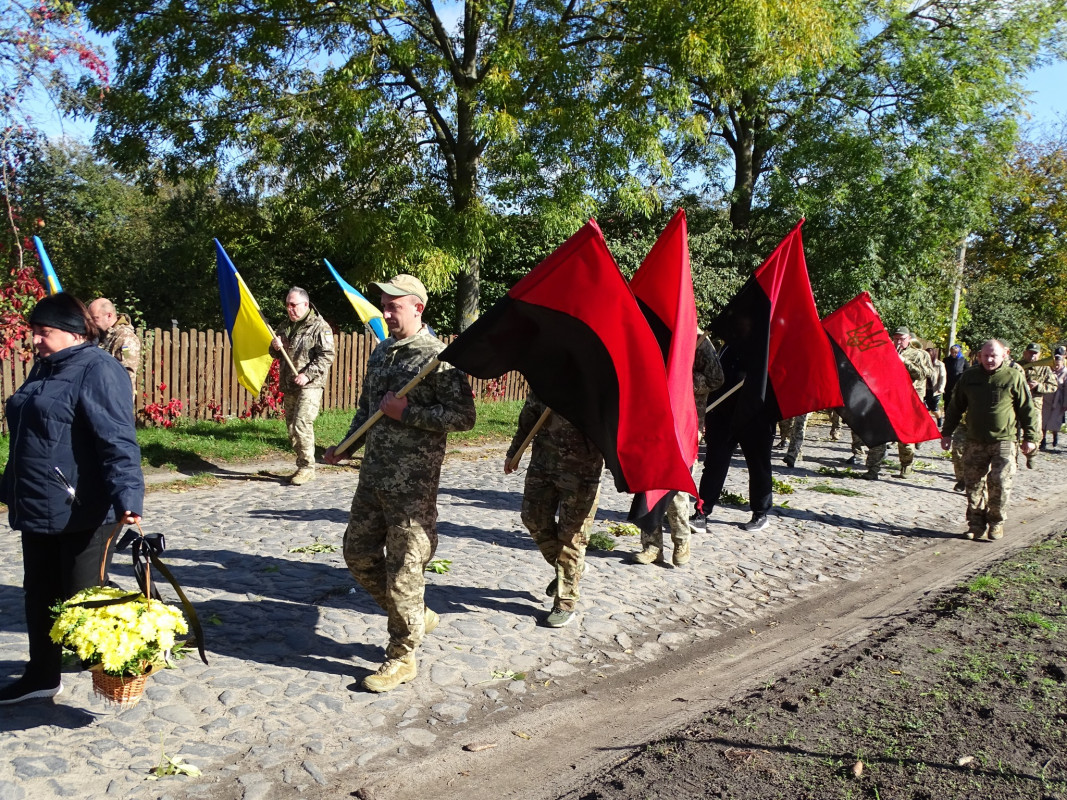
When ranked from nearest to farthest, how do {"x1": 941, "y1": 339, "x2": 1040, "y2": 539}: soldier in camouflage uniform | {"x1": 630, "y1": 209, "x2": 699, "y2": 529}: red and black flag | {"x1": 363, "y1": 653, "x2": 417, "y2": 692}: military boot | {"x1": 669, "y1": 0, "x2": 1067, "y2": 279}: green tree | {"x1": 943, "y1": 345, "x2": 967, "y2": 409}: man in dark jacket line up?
{"x1": 363, "y1": 653, "x2": 417, "y2": 692}: military boot < {"x1": 630, "y1": 209, "x2": 699, "y2": 529}: red and black flag < {"x1": 941, "y1": 339, "x2": 1040, "y2": 539}: soldier in camouflage uniform < {"x1": 943, "y1": 345, "x2": 967, "y2": 409}: man in dark jacket < {"x1": 669, "y1": 0, "x2": 1067, "y2": 279}: green tree

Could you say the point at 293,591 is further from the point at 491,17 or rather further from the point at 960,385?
the point at 491,17

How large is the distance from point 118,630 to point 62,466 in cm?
85

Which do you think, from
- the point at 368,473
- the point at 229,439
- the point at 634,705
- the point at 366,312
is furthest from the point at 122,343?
the point at 634,705

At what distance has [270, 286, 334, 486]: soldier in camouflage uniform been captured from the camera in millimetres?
10289

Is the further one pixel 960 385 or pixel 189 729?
pixel 960 385

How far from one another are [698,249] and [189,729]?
72.1ft

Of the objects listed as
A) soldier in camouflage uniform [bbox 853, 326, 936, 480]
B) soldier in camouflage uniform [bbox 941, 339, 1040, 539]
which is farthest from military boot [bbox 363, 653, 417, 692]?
soldier in camouflage uniform [bbox 853, 326, 936, 480]

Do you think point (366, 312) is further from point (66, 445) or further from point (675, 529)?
point (66, 445)

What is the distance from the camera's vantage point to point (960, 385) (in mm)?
9586

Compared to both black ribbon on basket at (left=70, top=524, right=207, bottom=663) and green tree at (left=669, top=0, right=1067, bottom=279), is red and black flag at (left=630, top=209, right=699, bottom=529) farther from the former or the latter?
green tree at (left=669, top=0, right=1067, bottom=279)

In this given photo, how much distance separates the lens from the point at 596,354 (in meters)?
5.27

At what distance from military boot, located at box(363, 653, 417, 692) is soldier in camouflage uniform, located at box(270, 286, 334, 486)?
5815mm

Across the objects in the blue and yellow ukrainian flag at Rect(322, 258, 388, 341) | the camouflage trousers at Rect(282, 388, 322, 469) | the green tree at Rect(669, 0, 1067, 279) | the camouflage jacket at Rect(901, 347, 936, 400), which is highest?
the green tree at Rect(669, 0, 1067, 279)

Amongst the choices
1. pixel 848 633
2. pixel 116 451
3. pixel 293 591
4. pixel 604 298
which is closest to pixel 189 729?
pixel 116 451
